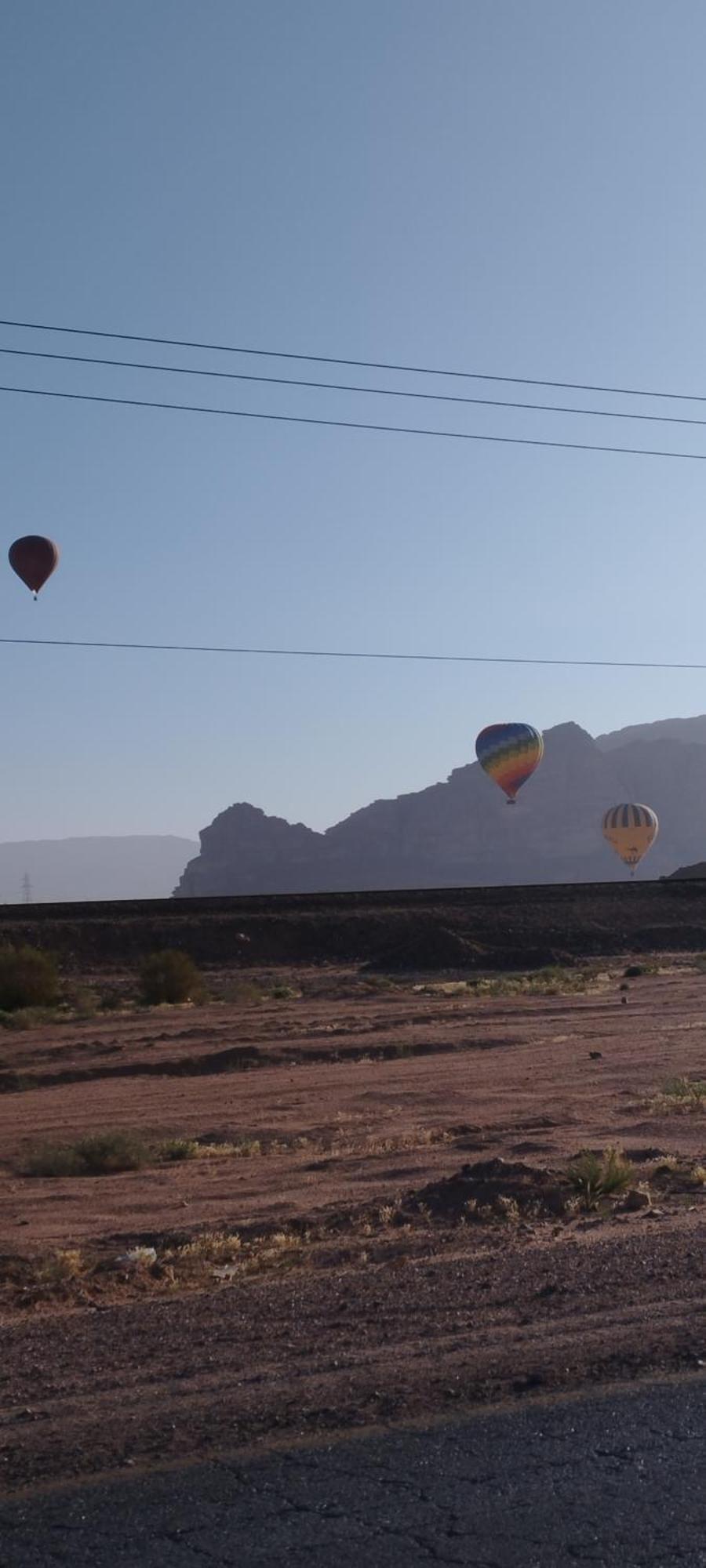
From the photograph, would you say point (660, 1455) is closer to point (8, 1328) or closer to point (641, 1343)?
point (641, 1343)

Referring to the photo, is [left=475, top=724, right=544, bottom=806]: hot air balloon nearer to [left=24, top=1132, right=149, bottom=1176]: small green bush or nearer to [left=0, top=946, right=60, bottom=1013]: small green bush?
[left=0, top=946, right=60, bottom=1013]: small green bush

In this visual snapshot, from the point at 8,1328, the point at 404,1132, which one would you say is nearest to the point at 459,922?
the point at 404,1132

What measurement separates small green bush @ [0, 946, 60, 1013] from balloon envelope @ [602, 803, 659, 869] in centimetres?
4949

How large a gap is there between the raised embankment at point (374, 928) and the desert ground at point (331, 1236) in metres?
19.3

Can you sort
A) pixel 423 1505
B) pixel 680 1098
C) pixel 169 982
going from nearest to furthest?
pixel 423 1505 < pixel 680 1098 < pixel 169 982

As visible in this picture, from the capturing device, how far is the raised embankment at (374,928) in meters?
48.6

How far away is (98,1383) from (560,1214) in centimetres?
597

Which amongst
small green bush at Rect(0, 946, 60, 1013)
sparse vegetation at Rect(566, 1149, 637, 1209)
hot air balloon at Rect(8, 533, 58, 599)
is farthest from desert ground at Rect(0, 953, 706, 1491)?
hot air balloon at Rect(8, 533, 58, 599)

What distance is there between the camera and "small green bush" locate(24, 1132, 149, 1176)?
1652 cm

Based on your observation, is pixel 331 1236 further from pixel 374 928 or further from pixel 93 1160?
pixel 374 928

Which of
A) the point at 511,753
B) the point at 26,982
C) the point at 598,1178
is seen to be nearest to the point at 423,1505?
the point at 598,1178

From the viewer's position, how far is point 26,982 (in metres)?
39.3

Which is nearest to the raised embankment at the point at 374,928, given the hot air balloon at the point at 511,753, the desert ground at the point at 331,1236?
the hot air balloon at the point at 511,753

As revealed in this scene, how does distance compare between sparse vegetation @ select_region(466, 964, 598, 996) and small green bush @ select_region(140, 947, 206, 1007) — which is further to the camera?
small green bush @ select_region(140, 947, 206, 1007)
